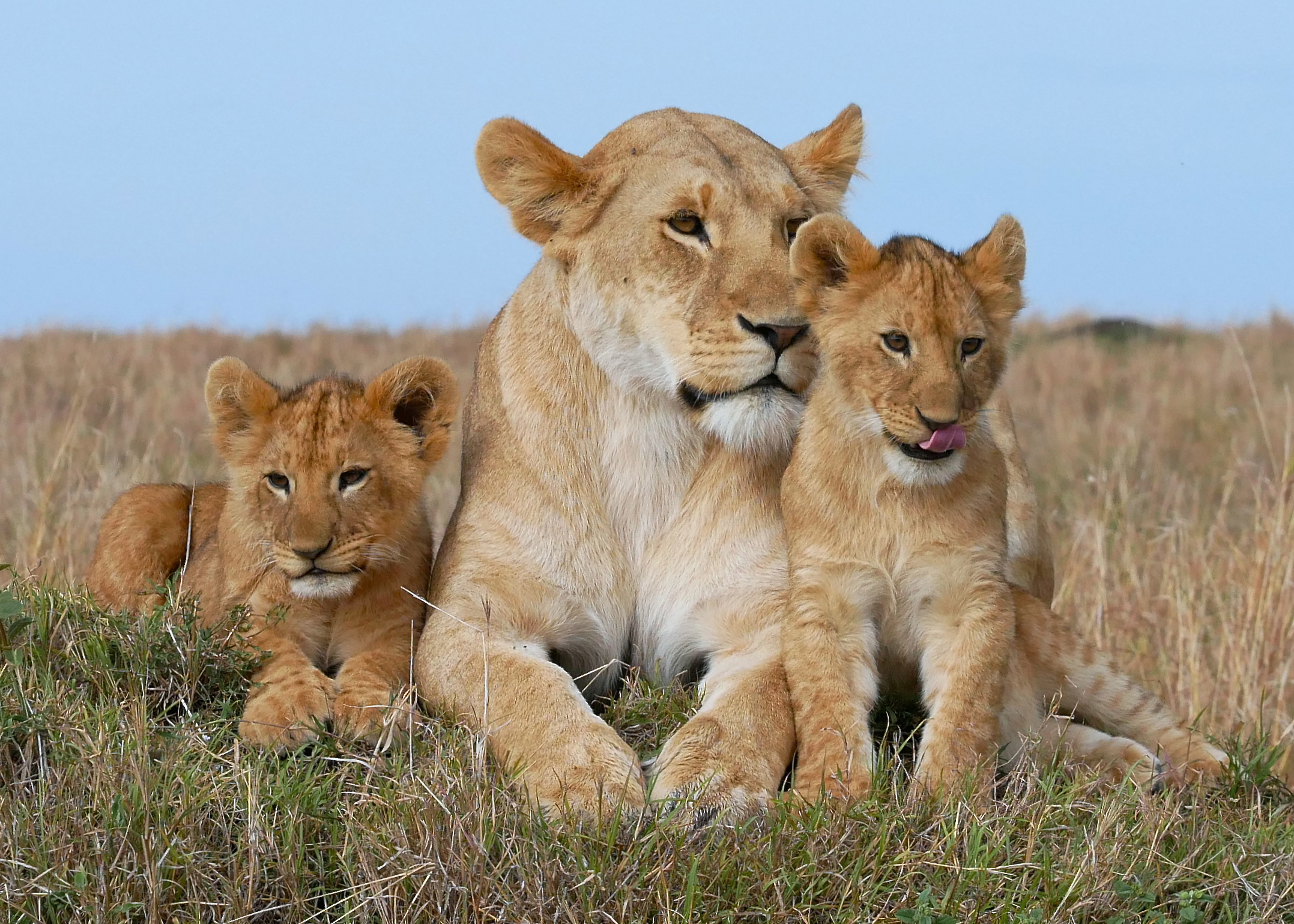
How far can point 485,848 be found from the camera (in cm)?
295

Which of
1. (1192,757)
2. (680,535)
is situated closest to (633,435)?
(680,535)

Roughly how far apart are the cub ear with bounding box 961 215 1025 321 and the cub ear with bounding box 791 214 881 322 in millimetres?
266

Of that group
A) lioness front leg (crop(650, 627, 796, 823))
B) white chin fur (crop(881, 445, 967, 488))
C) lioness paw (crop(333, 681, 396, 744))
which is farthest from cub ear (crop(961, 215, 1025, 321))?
lioness paw (crop(333, 681, 396, 744))

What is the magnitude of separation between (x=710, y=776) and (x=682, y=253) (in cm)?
132

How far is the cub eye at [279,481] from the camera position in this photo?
3.96 metres

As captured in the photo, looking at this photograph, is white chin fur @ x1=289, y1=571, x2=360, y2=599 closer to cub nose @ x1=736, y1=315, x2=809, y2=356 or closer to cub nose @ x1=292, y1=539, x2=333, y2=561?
cub nose @ x1=292, y1=539, x2=333, y2=561

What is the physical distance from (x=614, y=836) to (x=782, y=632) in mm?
814

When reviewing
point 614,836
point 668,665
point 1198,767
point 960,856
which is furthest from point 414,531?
point 1198,767

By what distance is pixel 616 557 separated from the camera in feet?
13.4

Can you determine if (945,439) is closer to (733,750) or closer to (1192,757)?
(733,750)

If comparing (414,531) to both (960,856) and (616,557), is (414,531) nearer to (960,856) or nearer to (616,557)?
(616,557)

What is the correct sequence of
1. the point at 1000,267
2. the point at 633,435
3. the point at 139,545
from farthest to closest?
the point at 139,545, the point at 633,435, the point at 1000,267

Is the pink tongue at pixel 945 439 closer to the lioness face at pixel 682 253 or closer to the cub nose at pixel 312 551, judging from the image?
the lioness face at pixel 682 253

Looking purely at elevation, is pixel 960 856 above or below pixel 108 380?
above
